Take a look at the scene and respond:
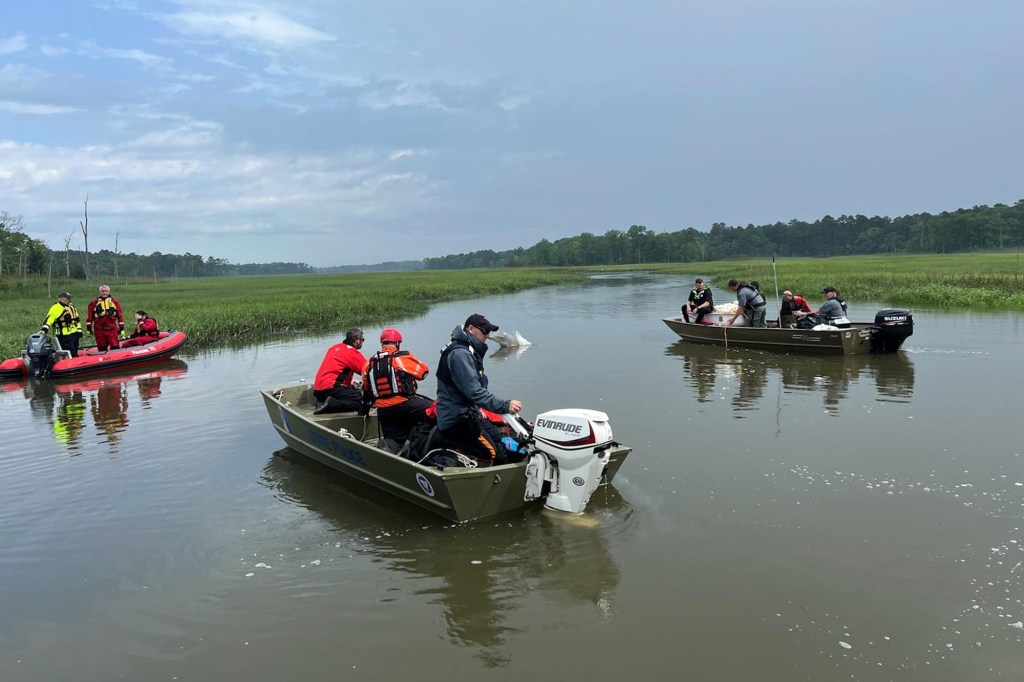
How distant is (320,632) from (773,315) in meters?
Answer: 24.9

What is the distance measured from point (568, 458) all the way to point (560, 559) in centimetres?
93

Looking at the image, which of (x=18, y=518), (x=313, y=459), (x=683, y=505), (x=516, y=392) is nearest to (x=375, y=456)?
(x=313, y=459)

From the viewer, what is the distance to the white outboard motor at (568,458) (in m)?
6.26

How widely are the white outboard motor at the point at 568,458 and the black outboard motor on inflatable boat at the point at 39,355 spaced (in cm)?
1372

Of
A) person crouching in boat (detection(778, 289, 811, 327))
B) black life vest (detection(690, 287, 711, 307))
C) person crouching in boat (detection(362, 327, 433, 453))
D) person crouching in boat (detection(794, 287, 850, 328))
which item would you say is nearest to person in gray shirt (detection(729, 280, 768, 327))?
person crouching in boat (detection(778, 289, 811, 327))

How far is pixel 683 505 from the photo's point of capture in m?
6.98

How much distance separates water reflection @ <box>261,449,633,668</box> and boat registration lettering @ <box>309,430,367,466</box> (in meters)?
0.42

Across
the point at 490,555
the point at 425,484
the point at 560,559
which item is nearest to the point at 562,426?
the point at 560,559

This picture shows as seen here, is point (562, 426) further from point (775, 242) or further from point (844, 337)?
point (775, 242)

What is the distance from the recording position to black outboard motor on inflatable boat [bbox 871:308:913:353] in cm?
1570

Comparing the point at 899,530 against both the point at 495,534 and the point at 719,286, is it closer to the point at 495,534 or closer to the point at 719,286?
the point at 495,534

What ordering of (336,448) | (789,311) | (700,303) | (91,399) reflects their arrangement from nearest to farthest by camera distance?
(336,448) < (91,399) < (789,311) < (700,303)

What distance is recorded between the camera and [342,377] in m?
9.34

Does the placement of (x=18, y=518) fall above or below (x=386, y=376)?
below
